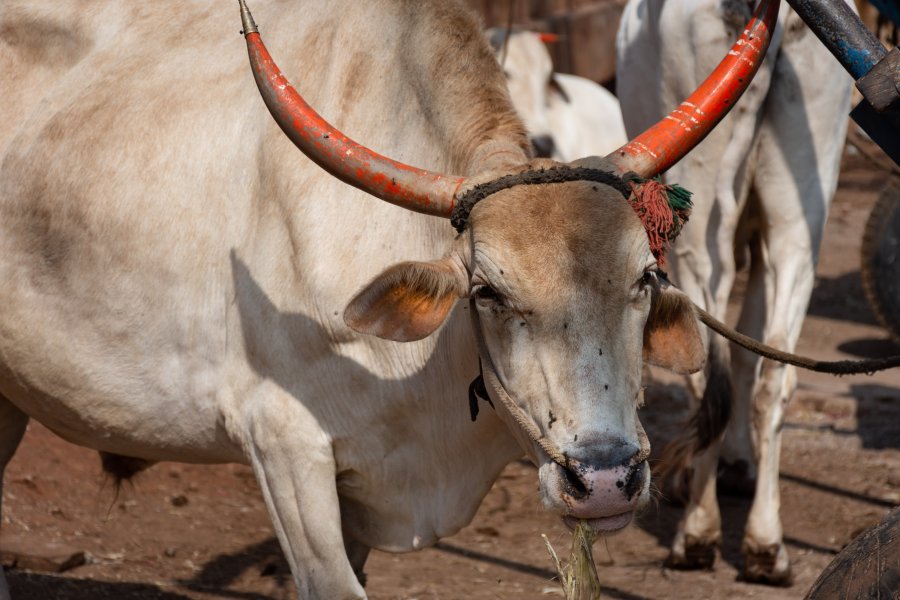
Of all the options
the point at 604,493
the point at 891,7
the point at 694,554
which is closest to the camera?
the point at 604,493

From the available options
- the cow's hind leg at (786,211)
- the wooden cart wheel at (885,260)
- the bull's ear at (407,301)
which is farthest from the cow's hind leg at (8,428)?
the wooden cart wheel at (885,260)

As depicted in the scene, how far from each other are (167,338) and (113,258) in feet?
0.90

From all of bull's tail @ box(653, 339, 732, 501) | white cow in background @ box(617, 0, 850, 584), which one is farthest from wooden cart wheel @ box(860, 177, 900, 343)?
bull's tail @ box(653, 339, 732, 501)

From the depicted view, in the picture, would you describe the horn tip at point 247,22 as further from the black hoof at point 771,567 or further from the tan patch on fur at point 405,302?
the black hoof at point 771,567

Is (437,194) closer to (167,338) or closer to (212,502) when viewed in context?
(167,338)

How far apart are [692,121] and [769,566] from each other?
89.7 inches

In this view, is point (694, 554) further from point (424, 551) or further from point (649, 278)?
point (649, 278)

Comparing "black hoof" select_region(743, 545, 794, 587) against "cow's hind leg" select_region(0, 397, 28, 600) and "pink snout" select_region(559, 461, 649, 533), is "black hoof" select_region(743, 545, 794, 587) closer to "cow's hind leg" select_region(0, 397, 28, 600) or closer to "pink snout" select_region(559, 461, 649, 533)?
"pink snout" select_region(559, 461, 649, 533)

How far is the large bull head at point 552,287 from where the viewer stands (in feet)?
9.14

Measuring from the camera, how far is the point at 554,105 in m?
10.5

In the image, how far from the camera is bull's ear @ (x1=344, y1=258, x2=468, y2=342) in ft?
9.82

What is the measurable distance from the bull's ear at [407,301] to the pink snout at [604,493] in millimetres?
499

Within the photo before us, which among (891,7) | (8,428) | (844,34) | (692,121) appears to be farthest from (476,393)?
(8,428)

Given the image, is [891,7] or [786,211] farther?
[786,211]
